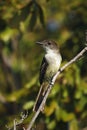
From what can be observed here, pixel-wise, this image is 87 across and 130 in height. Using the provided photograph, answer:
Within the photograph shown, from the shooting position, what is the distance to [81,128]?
8797mm

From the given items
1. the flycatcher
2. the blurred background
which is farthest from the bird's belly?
the blurred background

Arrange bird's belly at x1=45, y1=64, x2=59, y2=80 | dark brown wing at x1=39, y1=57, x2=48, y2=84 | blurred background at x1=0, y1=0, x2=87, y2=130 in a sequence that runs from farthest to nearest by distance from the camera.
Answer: blurred background at x1=0, y1=0, x2=87, y2=130
dark brown wing at x1=39, y1=57, x2=48, y2=84
bird's belly at x1=45, y1=64, x2=59, y2=80

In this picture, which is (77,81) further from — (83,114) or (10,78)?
(10,78)

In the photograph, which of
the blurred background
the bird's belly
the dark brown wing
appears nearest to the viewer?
the bird's belly

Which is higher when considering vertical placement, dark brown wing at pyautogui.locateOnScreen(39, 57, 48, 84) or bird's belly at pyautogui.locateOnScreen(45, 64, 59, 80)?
dark brown wing at pyautogui.locateOnScreen(39, 57, 48, 84)

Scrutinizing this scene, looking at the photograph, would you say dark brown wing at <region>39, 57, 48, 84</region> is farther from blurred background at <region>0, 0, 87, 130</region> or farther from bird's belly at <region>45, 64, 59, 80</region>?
blurred background at <region>0, 0, 87, 130</region>

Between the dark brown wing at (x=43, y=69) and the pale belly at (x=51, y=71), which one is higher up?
the dark brown wing at (x=43, y=69)

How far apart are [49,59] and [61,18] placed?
5.85 metres

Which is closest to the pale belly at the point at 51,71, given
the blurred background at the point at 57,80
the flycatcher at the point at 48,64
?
the flycatcher at the point at 48,64

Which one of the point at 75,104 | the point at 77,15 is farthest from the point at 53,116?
the point at 77,15

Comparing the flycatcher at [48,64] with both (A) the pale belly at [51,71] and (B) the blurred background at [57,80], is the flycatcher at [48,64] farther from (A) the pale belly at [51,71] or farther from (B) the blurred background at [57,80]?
(B) the blurred background at [57,80]

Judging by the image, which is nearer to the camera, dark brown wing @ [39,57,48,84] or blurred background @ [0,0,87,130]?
dark brown wing @ [39,57,48,84]

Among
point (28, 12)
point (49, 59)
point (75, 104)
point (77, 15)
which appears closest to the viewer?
point (49, 59)

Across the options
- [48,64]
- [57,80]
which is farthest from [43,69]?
[57,80]
